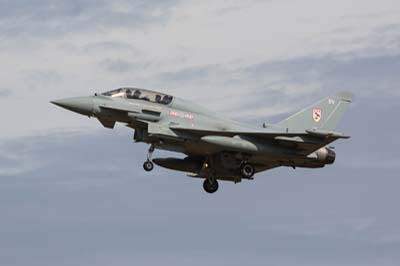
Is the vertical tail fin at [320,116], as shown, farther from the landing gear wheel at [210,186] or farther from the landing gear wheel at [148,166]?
the landing gear wheel at [148,166]

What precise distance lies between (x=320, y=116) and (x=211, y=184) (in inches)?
222

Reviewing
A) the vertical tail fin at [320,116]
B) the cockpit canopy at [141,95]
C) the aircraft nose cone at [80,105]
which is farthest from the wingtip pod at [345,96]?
the aircraft nose cone at [80,105]

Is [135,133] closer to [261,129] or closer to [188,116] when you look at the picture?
[188,116]

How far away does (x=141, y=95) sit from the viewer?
51.2 meters

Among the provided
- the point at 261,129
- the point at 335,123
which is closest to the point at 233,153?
the point at 261,129

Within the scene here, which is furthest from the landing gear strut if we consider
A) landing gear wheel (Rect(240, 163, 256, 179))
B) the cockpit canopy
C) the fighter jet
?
the cockpit canopy

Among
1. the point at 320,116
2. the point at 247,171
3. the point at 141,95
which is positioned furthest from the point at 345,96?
the point at 141,95

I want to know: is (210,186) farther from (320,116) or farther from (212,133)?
(320,116)

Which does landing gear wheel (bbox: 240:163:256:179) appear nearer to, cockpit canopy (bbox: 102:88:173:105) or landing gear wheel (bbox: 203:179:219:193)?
landing gear wheel (bbox: 203:179:219:193)

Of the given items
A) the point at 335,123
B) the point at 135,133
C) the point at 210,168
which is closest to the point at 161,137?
the point at 135,133

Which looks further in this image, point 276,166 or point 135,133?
point 276,166

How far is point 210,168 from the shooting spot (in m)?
54.4

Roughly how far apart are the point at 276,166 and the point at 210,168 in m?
3.10

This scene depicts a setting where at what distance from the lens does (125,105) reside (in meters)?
50.7
